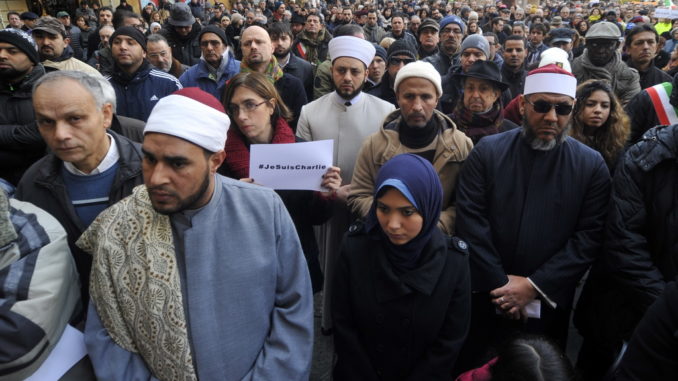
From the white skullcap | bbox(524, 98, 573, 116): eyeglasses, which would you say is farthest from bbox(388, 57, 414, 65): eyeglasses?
bbox(524, 98, 573, 116): eyeglasses

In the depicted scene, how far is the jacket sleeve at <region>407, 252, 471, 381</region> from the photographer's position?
198 centimetres

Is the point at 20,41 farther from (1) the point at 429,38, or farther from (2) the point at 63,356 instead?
(1) the point at 429,38

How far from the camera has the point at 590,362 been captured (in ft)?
8.43

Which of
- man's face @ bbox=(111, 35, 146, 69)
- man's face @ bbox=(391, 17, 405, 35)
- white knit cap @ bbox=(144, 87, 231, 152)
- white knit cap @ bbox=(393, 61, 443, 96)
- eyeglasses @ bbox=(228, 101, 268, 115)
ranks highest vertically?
man's face @ bbox=(391, 17, 405, 35)

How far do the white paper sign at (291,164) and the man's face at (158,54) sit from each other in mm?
3477

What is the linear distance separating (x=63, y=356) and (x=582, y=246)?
7.85 ft

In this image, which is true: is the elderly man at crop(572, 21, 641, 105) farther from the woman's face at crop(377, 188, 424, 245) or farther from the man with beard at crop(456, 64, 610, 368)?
the woman's face at crop(377, 188, 424, 245)

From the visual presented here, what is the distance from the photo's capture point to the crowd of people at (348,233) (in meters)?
1.60

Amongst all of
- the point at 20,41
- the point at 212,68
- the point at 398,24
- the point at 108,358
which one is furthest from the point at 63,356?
the point at 398,24

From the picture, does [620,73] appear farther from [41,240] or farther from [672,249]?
[41,240]

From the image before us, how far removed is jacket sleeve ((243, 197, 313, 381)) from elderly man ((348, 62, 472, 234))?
83cm

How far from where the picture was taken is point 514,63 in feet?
17.7

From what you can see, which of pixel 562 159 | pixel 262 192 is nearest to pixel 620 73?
pixel 562 159

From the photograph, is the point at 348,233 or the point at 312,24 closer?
the point at 348,233
